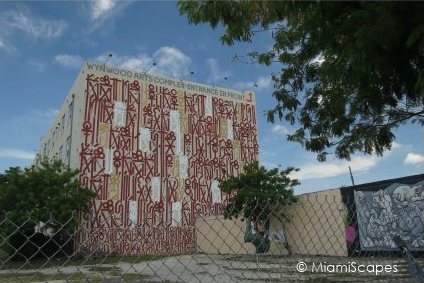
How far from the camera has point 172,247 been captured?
23.8 m

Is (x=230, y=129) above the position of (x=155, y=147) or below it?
above

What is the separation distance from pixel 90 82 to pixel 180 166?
7141 mm

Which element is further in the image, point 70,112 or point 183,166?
point 70,112

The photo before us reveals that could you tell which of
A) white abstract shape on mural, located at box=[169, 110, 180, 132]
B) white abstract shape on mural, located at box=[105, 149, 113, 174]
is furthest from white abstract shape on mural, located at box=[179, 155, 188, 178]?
white abstract shape on mural, located at box=[105, 149, 113, 174]

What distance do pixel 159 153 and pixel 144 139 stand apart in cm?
122

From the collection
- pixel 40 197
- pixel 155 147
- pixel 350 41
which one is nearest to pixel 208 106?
pixel 155 147

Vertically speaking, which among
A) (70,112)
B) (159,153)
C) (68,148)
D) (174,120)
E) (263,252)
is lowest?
(263,252)

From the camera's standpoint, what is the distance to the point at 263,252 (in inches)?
259

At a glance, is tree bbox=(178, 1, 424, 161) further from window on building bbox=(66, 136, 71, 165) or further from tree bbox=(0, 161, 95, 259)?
window on building bbox=(66, 136, 71, 165)

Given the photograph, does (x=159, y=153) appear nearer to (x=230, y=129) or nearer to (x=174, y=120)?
(x=174, y=120)

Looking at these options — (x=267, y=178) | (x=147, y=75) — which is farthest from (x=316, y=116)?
(x=147, y=75)

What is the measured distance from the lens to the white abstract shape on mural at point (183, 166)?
999 inches

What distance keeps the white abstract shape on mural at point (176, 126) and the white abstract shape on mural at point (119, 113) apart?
2946 millimetres

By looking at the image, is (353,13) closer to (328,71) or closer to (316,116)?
(328,71)
